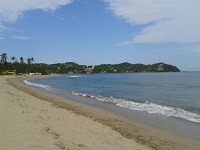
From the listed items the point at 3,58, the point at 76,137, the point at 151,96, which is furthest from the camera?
the point at 3,58

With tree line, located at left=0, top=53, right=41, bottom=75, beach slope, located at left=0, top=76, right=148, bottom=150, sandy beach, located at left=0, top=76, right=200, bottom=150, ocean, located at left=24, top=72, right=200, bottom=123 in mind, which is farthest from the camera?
tree line, located at left=0, top=53, right=41, bottom=75

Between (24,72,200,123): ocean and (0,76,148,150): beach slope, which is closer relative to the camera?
(0,76,148,150): beach slope

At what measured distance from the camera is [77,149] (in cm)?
747

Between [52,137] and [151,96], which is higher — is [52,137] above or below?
above

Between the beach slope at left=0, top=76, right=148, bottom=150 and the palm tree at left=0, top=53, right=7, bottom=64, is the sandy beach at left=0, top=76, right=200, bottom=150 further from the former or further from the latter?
the palm tree at left=0, top=53, right=7, bottom=64

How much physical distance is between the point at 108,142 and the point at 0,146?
3682 mm

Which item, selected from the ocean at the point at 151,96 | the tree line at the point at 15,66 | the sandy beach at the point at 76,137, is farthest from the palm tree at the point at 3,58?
the sandy beach at the point at 76,137

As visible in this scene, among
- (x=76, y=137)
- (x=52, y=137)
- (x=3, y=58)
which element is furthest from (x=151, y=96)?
(x=3, y=58)

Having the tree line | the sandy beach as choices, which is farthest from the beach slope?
the tree line

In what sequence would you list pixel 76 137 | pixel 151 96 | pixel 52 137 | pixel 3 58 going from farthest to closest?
pixel 3 58
pixel 151 96
pixel 76 137
pixel 52 137

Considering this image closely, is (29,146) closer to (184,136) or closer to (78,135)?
(78,135)

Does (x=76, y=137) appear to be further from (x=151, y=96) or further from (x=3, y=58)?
(x=3, y=58)

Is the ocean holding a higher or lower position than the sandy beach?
lower

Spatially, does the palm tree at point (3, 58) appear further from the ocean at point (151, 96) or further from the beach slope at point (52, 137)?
the beach slope at point (52, 137)
